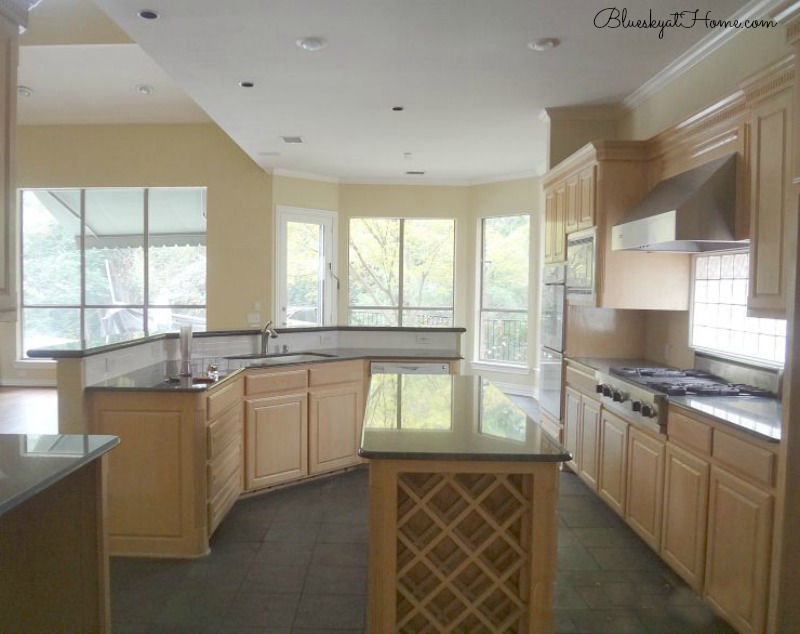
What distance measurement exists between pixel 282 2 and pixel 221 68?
1022 millimetres

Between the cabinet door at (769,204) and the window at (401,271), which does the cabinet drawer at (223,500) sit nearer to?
the cabinet door at (769,204)

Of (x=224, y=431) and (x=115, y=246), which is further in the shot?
(x=115, y=246)

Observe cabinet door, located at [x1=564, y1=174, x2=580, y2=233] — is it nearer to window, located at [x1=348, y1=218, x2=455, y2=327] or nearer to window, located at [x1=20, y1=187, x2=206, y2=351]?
window, located at [x1=348, y1=218, x2=455, y2=327]

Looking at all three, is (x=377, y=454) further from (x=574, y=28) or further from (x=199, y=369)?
(x=574, y=28)

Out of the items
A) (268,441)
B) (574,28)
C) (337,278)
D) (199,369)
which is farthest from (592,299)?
(337,278)

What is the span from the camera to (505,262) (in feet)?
23.6

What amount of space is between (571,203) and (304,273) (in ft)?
13.1

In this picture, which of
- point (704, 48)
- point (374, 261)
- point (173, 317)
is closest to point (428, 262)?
point (374, 261)

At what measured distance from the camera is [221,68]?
3564mm

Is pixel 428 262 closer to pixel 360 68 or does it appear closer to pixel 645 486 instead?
pixel 360 68

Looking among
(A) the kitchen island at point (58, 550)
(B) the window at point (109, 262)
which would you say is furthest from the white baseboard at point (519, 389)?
(A) the kitchen island at point (58, 550)

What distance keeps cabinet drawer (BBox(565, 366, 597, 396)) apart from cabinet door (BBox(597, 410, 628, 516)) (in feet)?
0.82

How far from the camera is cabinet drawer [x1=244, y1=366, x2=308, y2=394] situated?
11.3ft

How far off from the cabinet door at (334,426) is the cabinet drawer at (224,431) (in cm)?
56
